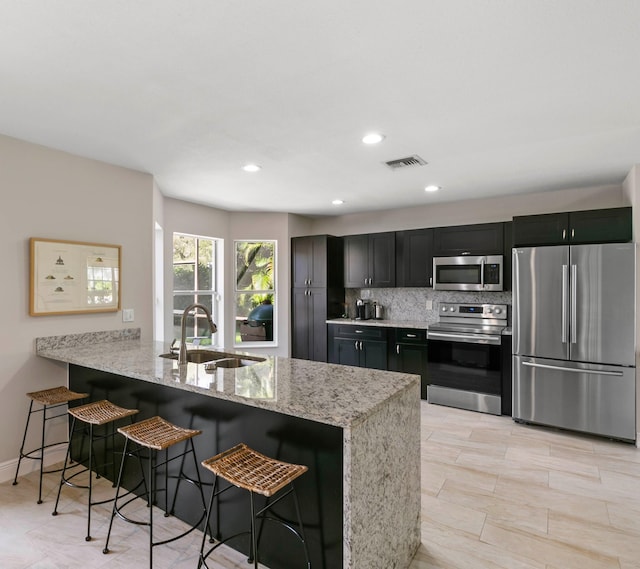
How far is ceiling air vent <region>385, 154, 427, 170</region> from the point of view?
3.25 meters

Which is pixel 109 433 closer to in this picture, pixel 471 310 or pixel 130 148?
pixel 130 148

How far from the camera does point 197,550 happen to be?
2.06 metres

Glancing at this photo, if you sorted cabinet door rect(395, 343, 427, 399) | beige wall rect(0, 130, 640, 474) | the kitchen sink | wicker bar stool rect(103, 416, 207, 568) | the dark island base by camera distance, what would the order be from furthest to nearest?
cabinet door rect(395, 343, 427, 399) < beige wall rect(0, 130, 640, 474) < the kitchen sink < wicker bar stool rect(103, 416, 207, 568) < the dark island base

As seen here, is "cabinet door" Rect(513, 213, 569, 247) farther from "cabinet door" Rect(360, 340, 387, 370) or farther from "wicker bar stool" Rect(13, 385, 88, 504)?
"wicker bar stool" Rect(13, 385, 88, 504)

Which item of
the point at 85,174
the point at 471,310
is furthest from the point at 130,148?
the point at 471,310

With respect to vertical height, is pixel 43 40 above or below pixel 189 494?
above

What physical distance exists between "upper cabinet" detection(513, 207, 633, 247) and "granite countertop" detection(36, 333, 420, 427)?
8.63 ft

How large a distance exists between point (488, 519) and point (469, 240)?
3.18 meters

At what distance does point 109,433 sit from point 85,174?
2068mm

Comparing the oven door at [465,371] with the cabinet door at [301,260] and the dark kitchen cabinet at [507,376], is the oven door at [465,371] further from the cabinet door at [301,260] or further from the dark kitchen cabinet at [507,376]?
the cabinet door at [301,260]

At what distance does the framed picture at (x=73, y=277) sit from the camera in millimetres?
2893

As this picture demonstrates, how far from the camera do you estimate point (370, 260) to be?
552 cm

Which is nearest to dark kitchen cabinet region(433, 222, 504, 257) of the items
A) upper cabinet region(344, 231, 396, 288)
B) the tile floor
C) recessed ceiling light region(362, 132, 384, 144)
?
upper cabinet region(344, 231, 396, 288)

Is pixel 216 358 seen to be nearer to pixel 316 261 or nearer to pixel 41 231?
pixel 41 231
